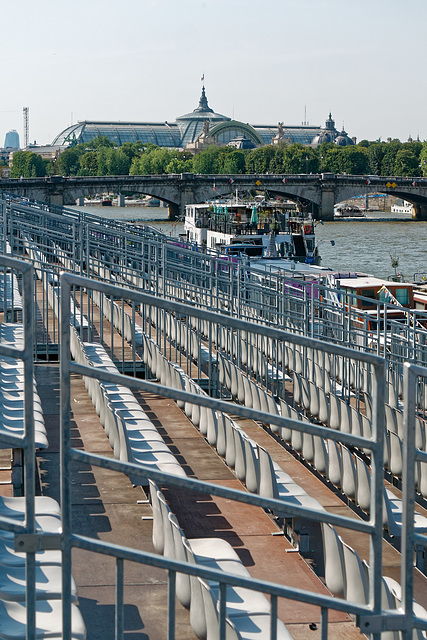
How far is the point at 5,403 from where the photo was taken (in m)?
7.68

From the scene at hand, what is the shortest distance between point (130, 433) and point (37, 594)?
16.1 feet

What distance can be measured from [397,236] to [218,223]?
3523 cm

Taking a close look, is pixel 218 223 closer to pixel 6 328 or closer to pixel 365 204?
pixel 6 328

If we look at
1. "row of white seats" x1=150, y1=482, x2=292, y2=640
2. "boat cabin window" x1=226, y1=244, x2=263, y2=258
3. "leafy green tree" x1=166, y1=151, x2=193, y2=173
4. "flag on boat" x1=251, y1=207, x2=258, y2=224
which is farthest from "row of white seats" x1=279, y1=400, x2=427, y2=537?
"leafy green tree" x1=166, y1=151, x2=193, y2=173

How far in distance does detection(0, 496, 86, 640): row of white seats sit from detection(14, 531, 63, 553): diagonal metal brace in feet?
0.72

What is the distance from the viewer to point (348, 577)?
577cm

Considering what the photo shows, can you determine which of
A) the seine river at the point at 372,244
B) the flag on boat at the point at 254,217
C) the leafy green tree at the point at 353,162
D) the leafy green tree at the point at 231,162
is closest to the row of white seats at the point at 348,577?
the seine river at the point at 372,244

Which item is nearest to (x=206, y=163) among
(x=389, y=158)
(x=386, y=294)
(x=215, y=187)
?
(x=389, y=158)

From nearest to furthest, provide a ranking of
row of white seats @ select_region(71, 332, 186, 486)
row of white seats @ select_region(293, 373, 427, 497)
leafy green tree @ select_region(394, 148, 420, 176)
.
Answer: row of white seats @ select_region(71, 332, 186, 486) < row of white seats @ select_region(293, 373, 427, 497) < leafy green tree @ select_region(394, 148, 420, 176)

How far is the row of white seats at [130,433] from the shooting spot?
765 centimetres

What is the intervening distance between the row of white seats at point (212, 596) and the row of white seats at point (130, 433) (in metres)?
1.03

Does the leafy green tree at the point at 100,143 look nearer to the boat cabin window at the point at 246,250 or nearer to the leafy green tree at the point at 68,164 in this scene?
the leafy green tree at the point at 68,164

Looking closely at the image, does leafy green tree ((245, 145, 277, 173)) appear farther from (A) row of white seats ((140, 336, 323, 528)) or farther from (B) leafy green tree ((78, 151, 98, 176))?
(A) row of white seats ((140, 336, 323, 528))

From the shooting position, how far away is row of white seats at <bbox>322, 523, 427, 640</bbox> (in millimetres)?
5383
